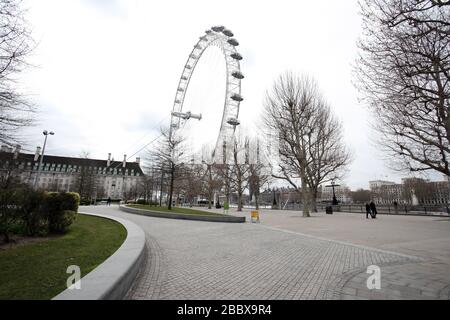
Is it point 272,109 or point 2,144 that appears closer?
point 2,144

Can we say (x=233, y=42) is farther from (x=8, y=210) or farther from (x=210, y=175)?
(x=8, y=210)

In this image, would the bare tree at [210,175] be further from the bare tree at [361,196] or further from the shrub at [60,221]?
the bare tree at [361,196]

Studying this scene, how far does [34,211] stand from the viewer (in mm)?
8523

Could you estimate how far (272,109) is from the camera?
2494cm

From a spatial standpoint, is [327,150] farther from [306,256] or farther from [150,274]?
[150,274]

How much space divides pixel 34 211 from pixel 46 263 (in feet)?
15.5

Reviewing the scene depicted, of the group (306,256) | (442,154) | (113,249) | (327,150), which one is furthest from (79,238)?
(327,150)

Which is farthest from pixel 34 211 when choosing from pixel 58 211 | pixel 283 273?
pixel 283 273

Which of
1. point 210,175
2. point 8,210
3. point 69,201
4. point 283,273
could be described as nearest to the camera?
point 283,273

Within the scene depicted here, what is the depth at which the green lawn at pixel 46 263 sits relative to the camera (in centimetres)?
366

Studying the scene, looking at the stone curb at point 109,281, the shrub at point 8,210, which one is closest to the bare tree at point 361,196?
the stone curb at point 109,281

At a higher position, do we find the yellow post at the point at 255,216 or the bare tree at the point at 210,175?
the bare tree at the point at 210,175

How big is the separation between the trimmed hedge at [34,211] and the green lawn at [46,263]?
170 centimetres
